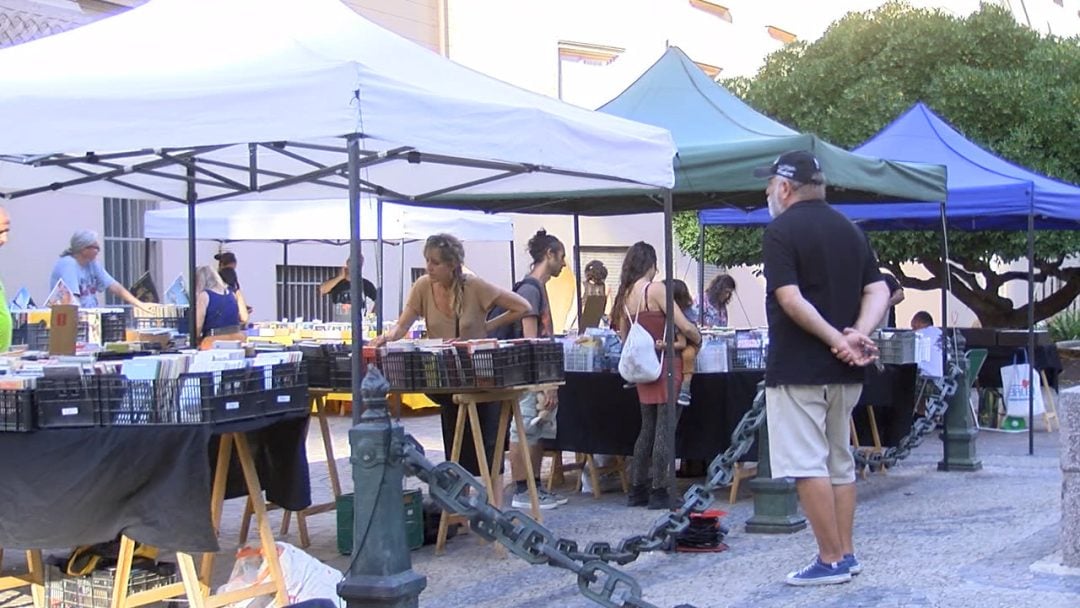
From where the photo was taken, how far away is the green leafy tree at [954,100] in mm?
17844

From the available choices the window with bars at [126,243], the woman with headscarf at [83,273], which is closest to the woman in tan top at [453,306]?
the woman with headscarf at [83,273]

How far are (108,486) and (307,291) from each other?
14.1 meters

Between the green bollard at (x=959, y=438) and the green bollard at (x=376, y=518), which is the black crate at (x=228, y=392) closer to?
the green bollard at (x=376, y=518)

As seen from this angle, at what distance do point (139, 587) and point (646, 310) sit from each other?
3.93 meters

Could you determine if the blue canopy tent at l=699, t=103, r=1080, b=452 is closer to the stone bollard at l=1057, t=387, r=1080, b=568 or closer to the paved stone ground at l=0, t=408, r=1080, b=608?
the paved stone ground at l=0, t=408, r=1080, b=608

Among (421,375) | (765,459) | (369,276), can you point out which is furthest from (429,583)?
(369,276)

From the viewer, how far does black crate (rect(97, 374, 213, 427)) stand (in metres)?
5.12

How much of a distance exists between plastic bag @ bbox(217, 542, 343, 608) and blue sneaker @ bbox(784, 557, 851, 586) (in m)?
2.14

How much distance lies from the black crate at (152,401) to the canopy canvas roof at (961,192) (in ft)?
24.6

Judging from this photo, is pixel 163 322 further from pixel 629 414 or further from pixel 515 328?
Answer: pixel 629 414

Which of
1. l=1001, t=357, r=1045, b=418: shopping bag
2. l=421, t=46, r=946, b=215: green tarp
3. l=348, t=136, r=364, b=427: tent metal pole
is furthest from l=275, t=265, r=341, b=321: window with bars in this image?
l=348, t=136, r=364, b=427: tent metal pole

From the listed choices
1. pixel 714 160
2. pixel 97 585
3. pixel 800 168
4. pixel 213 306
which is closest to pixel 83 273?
pixel 213 306

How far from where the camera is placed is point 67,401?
5207 mm

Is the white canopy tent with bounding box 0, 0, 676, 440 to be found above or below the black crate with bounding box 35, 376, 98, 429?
above
